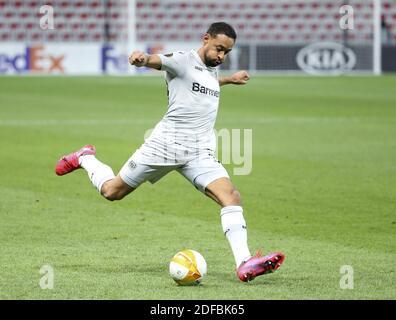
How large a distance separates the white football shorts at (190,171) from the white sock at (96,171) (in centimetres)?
39

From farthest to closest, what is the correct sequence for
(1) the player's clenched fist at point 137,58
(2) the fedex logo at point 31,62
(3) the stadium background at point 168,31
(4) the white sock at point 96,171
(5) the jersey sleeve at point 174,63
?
(3) the stadium background at point 168,31 → (2) the fedex logo at point 31,62 → (4) the white sock at point 96,171 → (5) the jersey sleeve at point 174,63 → (1) the player's clenched fist at point 137,58

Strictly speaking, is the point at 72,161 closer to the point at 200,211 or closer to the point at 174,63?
the point at 174,63

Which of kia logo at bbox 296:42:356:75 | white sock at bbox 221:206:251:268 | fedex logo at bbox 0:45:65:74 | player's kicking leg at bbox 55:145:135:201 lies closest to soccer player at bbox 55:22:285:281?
white sock at bbox 221:206:251:268

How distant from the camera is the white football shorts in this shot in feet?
26.5

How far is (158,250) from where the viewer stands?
9047mm

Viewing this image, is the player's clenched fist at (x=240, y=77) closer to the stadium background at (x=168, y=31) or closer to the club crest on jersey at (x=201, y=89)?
the club crest on jersey at (x=201, y=89)

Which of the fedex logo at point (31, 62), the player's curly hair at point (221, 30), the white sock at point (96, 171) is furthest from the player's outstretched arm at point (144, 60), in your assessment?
the fedex logo at point (31, 62)

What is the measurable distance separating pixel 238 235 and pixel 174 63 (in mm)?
1378

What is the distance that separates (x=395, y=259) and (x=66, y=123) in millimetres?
12658

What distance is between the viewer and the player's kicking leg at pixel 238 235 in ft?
24.4

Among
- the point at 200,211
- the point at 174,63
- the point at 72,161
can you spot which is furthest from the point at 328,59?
the point at 174,63

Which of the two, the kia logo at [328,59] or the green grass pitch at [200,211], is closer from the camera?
the green grass pitch at [200,211]

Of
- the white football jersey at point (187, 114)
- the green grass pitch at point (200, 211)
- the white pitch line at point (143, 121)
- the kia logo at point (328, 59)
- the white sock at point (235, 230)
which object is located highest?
the white football jersey at point (187, 114)

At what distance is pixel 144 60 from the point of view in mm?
7531
